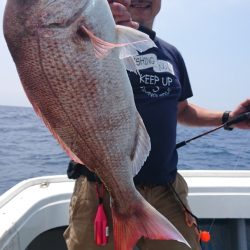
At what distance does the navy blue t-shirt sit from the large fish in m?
0.65

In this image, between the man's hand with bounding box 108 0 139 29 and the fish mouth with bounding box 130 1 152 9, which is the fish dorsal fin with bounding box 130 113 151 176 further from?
the fish mouth with bounding box 130 1 152 9

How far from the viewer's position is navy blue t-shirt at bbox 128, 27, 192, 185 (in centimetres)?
242

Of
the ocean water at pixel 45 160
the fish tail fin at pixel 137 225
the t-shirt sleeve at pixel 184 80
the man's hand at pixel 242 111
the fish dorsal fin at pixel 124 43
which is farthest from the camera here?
the ocean water at pixel 45 160

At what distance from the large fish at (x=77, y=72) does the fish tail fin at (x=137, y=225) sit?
296 millimetres

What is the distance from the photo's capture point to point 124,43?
1.66 meters

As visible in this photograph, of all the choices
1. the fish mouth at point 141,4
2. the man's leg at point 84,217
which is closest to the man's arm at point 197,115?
the fish mouth at point 141,4

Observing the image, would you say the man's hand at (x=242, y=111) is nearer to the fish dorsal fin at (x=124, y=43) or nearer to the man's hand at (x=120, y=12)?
the man's hand at (x=120, y=12)

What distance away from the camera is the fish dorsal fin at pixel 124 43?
5.23ft

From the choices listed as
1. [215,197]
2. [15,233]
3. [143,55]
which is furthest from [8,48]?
[215,197]

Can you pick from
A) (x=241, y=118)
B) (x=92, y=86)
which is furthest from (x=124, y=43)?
(x=241, y=118)

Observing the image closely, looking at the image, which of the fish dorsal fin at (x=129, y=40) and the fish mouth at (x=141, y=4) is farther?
the fish mouth at (x=141, y=4)

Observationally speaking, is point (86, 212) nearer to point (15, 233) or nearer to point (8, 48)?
point (15, 233)

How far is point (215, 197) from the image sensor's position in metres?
3.54

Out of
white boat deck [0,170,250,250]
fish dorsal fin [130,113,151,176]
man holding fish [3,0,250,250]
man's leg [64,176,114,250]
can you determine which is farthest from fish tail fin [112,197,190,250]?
white boat deck [0,170,250,250]
